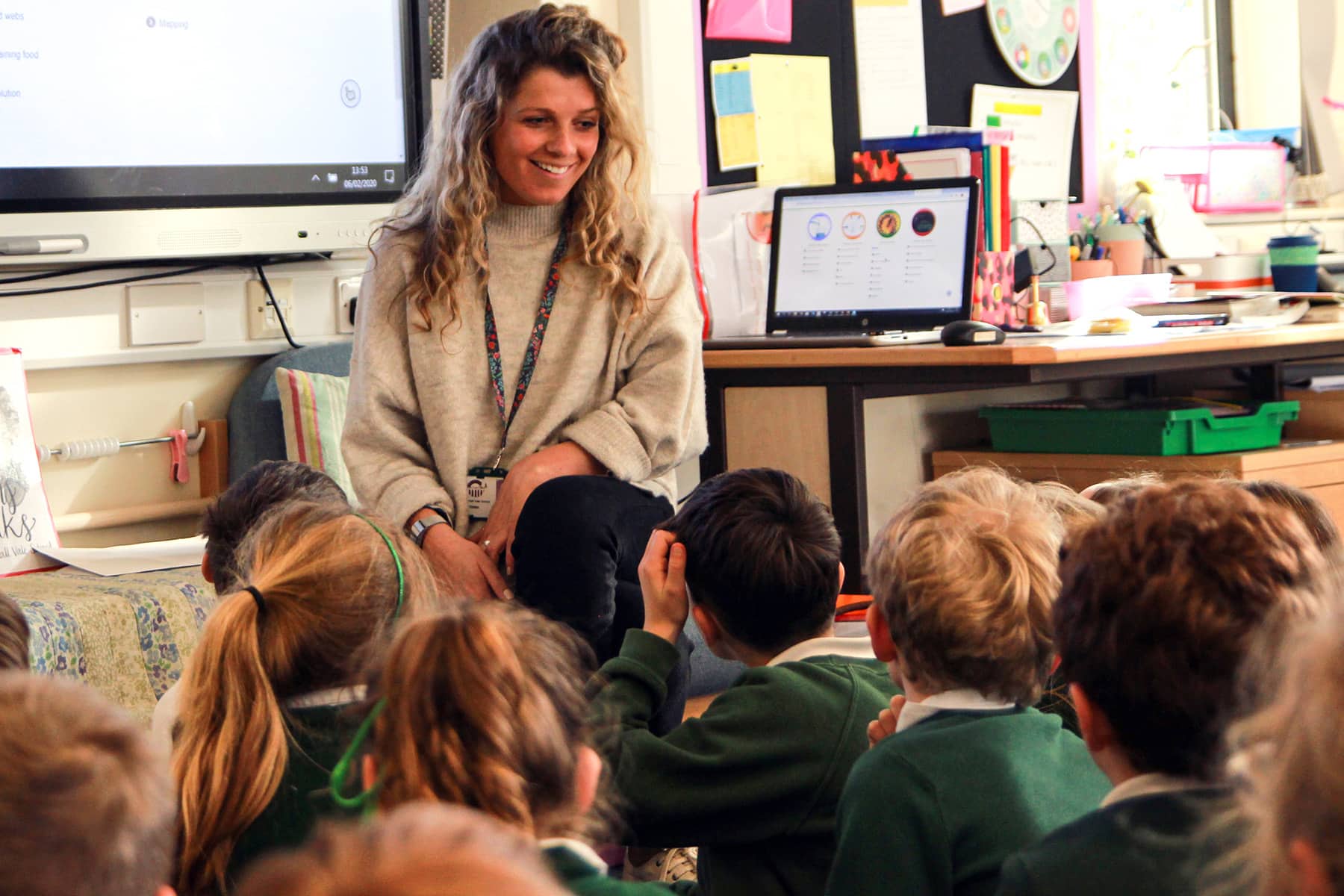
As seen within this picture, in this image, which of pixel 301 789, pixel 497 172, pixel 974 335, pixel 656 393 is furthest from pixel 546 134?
pixel 301 789

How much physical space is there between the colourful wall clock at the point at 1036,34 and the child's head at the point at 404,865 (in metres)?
3.39

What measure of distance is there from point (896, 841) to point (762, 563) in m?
0.42

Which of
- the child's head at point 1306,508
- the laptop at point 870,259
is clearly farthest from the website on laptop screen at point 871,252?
the child's head at point 1306,508

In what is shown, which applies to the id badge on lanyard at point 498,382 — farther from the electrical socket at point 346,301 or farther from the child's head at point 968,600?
the child's head at point 968,600

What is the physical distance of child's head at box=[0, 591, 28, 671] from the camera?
115 centimetres

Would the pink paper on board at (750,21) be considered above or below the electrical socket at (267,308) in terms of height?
above

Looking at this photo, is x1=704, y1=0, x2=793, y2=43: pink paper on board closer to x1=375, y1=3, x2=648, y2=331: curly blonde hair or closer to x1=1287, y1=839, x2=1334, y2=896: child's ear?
x1=375, y1=3, x2=648, y2=331: curly blonde hair

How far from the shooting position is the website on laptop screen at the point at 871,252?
2643mm

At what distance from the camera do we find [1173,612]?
0.89m

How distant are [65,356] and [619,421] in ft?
3.00

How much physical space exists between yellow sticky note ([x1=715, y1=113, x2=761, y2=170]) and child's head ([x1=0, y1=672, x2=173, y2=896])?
8.25 feet

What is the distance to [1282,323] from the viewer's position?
108 inches

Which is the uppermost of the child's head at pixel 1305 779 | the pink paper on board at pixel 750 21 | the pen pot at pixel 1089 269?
the pink paper on board at pixel 750 21

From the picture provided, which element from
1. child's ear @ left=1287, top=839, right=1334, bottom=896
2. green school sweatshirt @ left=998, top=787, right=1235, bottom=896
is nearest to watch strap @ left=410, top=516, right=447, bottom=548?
green school sweatshirt @ left=998, top=787, right=1235, bottom=896
